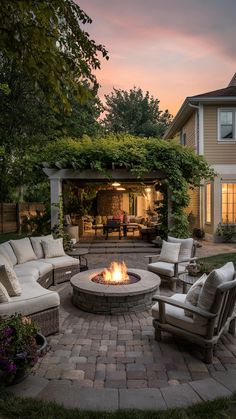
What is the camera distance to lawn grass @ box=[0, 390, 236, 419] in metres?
2.28

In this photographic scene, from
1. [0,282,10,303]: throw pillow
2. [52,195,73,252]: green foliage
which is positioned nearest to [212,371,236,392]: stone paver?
[0,282,10,303]: throw pillow

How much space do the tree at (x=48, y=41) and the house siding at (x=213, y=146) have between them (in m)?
10.2

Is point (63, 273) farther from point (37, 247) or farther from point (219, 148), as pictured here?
point (219, 148)

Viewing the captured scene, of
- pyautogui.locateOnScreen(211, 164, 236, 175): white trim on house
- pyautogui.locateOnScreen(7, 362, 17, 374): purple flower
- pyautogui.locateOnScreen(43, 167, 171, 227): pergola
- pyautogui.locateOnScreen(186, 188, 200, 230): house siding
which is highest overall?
pyautogui.locateOnScreen(211, 164, 236, 175): white trim on house

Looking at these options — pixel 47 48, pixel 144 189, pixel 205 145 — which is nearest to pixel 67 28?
pixel 47 48

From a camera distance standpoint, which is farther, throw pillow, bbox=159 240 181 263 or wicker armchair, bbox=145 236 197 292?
throw pillow, bbox=159 240 181 263

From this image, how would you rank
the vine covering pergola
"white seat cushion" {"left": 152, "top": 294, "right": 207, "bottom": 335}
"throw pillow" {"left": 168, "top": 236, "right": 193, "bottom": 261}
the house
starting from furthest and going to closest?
the house < the vine covering pergola < "throw pillow" {"left": 168, "top": 236, "right": 193, "bottom": 261} < "white seat cushion" {"left": 152, "top": 294, "right": 207, "bottom": 335}

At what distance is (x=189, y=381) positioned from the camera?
287cm

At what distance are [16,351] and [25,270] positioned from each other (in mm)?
2830

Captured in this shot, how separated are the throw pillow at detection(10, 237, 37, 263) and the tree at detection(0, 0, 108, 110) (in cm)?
375

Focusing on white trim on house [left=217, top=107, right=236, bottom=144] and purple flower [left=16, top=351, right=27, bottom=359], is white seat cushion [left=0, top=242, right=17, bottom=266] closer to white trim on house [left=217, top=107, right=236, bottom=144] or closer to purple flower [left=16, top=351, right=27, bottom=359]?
purple flower [left=16, top=351, right=27, bottom=359]

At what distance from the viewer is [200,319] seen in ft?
10.8

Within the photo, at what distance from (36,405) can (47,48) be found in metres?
3.51

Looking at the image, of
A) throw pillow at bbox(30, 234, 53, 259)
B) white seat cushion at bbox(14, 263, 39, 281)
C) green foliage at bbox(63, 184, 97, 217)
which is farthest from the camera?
green foliage at bbox(63, 184, 97, 217)
